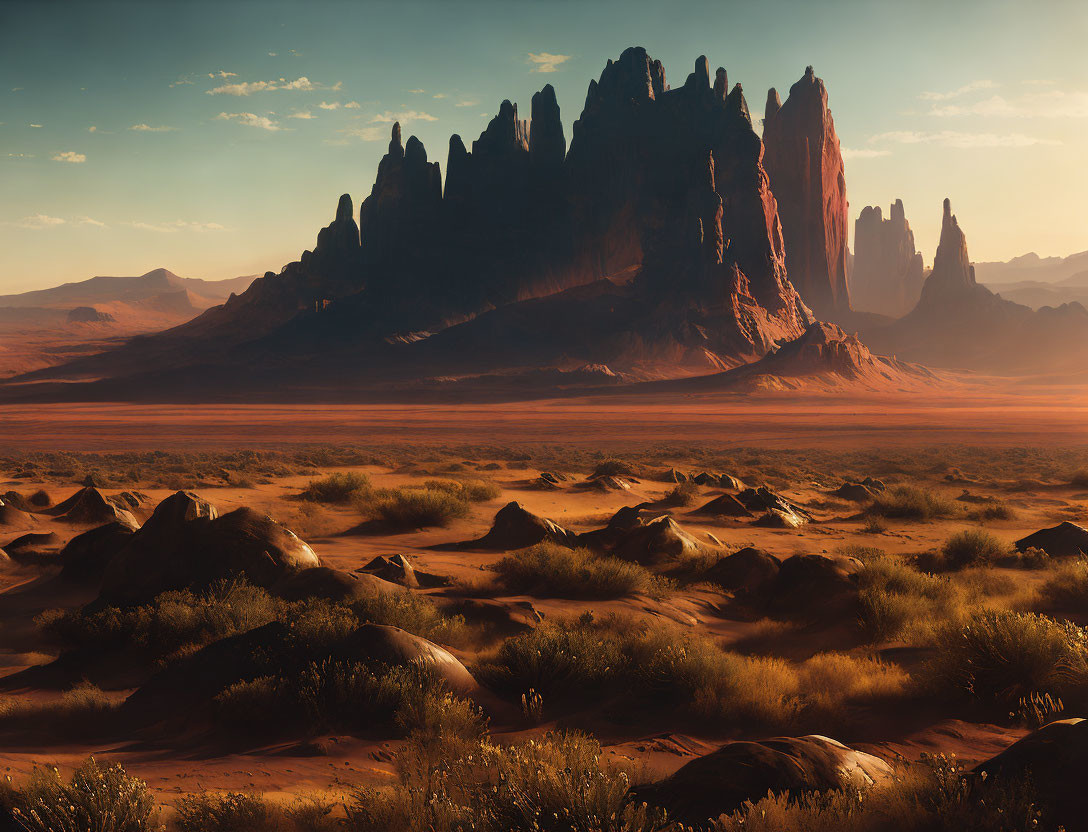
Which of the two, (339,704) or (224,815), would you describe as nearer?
(224,815)

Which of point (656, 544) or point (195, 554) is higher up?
point (195, 554)

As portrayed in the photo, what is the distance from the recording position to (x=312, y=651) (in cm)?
643

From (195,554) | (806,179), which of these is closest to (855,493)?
(195,554)

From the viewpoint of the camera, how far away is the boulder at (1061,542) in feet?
42.3

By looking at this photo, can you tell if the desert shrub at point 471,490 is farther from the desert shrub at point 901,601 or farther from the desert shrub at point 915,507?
the desert shrub at point 901,601

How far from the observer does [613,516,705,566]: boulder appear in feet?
42.4

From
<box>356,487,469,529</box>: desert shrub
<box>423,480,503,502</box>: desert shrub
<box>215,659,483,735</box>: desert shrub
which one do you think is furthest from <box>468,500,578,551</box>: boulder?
<box>215,659,483,735</box>: desert shrub

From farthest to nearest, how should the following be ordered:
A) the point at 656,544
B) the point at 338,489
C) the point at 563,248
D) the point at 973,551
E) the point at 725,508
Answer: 1. the point at 563,248
2. the point at 338,489
3. the point at 725,508
4. the point at 973,551
5. the point at 656,544

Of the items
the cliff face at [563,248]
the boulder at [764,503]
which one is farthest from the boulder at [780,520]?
the cliff face at [563,248]

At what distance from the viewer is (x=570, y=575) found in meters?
11.2

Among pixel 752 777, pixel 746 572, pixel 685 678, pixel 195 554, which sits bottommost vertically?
pixel 746 572

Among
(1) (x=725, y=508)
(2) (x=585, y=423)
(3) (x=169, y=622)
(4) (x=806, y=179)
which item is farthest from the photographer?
(4) (x=806, y=179)

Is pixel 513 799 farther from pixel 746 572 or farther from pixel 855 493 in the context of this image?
pixel 855 493

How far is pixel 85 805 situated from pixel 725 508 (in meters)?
16.2
